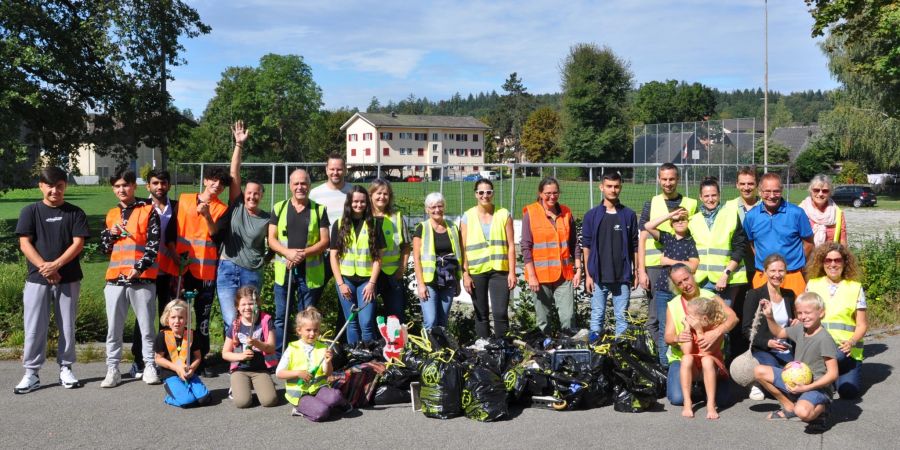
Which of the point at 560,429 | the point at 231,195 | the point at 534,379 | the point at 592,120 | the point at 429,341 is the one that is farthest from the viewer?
the point at 592,120

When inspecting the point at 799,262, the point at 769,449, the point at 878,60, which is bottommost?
the point at 769,449

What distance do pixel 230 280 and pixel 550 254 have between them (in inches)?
116

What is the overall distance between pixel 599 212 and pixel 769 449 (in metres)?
Answer: 2.81

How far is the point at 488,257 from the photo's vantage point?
704cm

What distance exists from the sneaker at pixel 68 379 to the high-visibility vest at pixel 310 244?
1883mm

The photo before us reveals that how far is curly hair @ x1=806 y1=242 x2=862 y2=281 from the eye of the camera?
6.45m

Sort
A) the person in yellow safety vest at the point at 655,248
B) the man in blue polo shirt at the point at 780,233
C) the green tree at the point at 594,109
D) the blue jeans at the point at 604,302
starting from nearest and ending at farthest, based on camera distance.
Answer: the man in blue polo shirt at the point at 780,233, the person in yellow safety vest at the point at 655,248, the blue jeans at the point at 604,302, the green tree at the point at 594,109

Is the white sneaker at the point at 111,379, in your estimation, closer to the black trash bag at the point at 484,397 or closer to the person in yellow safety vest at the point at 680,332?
the black trash bag at the point at 484,397

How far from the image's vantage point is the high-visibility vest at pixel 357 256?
6816 millimetres

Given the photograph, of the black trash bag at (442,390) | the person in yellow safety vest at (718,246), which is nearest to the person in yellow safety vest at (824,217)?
the person in yellow safety vest at (718,246)

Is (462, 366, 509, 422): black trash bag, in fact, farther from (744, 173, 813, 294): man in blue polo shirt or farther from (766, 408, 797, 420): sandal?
(744, 173, 813, 294): man in blue polo shirt

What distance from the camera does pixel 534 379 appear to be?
6051mm

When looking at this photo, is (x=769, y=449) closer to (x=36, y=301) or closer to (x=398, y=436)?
(x=398, y=436)

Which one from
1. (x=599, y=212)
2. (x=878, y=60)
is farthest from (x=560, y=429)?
(x=878, y=60)
